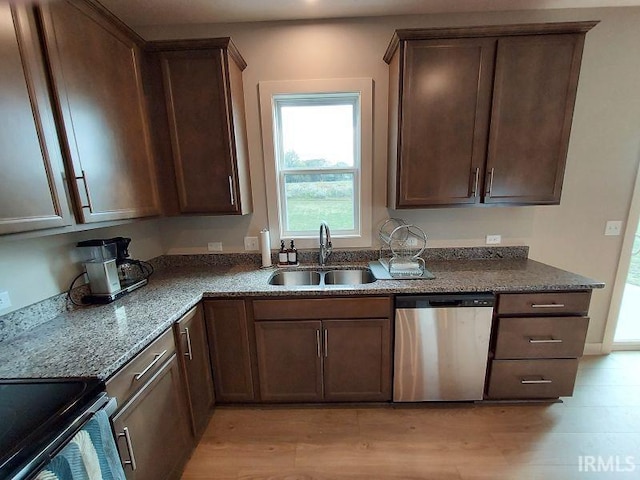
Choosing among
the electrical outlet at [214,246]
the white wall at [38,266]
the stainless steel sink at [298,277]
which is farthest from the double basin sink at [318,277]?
the white wall at [38,266]

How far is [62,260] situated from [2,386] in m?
0.76

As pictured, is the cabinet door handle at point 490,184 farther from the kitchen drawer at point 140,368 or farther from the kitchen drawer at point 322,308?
the kitchen drawer at point 140,368

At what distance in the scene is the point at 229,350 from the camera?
175 centimetres

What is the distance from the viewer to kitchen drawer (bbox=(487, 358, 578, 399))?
1726 mm

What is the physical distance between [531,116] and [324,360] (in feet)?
6.93

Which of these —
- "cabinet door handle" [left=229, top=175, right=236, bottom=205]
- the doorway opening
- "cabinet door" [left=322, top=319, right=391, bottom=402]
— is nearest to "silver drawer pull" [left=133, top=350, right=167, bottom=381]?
"cabinet door" [left=322, top=319, right=391, bottom=402]

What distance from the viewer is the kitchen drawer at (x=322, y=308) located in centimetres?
169

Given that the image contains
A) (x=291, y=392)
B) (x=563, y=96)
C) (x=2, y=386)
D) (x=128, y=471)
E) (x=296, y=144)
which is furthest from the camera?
(x=296, y=144)

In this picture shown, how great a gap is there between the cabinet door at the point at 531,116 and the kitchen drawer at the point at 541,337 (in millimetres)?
807

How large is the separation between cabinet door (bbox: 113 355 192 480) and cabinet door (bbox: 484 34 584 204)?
2.25m

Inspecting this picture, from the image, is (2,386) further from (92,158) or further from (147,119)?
(147,119)

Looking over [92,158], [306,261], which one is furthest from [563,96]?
[92,158]

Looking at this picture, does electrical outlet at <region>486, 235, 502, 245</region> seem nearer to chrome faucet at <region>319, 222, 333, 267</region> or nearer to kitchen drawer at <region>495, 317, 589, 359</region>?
kitchen drawer at <region>495, 317, 589, 359</region>

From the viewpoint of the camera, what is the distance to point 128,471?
1.06 meters
